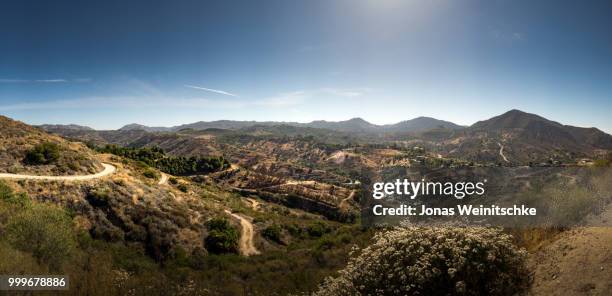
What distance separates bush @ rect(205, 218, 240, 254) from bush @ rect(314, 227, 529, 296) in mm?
19925

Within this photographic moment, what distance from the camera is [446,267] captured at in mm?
7488

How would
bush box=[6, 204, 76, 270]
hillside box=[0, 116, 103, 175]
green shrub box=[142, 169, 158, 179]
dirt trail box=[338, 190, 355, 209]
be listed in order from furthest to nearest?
dirt trail box=[338, 190, 355, 209], green shrub box=[142, 169, 158, 179], hillside box=[0, 116, 103, 175], bush box=[6, 204, 76, 270]

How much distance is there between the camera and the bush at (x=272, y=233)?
1286 inches

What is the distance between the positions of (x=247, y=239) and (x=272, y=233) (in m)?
3.31

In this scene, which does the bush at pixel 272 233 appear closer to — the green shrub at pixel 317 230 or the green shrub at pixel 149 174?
the green shrub at pixel 317 230

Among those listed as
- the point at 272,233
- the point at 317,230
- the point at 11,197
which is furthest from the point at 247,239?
the point at 11,197

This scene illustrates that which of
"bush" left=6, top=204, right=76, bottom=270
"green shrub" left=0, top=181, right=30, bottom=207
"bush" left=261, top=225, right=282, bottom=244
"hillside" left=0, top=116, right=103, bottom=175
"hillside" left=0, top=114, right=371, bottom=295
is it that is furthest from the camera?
"bush" left=261, top=225, right=282, bottom=244

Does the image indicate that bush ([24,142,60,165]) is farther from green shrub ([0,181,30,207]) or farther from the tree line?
the tree line

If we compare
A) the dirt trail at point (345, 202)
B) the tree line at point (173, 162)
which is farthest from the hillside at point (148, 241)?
the tree line at point (173, 162)

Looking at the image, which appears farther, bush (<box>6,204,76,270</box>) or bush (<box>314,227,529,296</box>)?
bush (<box>6,204,76,270</box>)

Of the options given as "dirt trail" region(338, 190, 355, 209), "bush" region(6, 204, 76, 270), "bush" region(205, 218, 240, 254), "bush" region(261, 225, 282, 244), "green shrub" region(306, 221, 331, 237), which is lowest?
"dirt trail" region(338, 190, 355, 209)

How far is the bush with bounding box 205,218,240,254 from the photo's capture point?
26281 mm

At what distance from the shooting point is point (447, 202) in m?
12.8

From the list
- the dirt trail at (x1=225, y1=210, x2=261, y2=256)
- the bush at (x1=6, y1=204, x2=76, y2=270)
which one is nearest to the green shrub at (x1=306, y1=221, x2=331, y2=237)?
the dirt trail at (x1=225, y1=210, x2=261, y2=256)
